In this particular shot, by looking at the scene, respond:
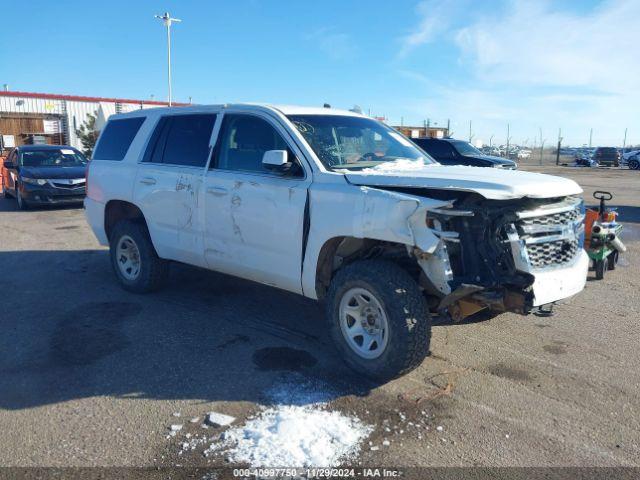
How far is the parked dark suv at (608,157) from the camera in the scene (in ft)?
142

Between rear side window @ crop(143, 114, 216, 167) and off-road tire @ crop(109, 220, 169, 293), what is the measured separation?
795 millimetres

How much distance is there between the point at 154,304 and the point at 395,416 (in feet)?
10.9

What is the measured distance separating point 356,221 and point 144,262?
3.09 meters

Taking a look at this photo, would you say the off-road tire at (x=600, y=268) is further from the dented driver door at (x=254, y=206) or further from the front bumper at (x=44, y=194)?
the front bumper at (x=44, y=194)

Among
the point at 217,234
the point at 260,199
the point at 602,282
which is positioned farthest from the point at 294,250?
the point at 602,282

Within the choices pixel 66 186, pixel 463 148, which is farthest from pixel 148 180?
pixel 463 148

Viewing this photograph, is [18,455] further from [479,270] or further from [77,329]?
[479,270]

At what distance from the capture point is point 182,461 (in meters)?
3.17

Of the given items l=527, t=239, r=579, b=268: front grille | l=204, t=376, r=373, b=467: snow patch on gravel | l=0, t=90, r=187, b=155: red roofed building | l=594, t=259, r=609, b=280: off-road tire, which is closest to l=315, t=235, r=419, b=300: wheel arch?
l=527, t=239, r=579, b=268: front grille

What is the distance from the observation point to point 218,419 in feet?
11.8

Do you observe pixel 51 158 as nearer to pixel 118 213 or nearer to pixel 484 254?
pixel 118 213

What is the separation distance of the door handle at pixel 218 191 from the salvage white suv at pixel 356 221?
0.02 m

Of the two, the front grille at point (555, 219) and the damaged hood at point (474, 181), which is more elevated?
the damaged hood at point (474, 181)

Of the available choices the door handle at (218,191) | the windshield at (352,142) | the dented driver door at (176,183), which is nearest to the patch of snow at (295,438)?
the windshield at (352,142)
